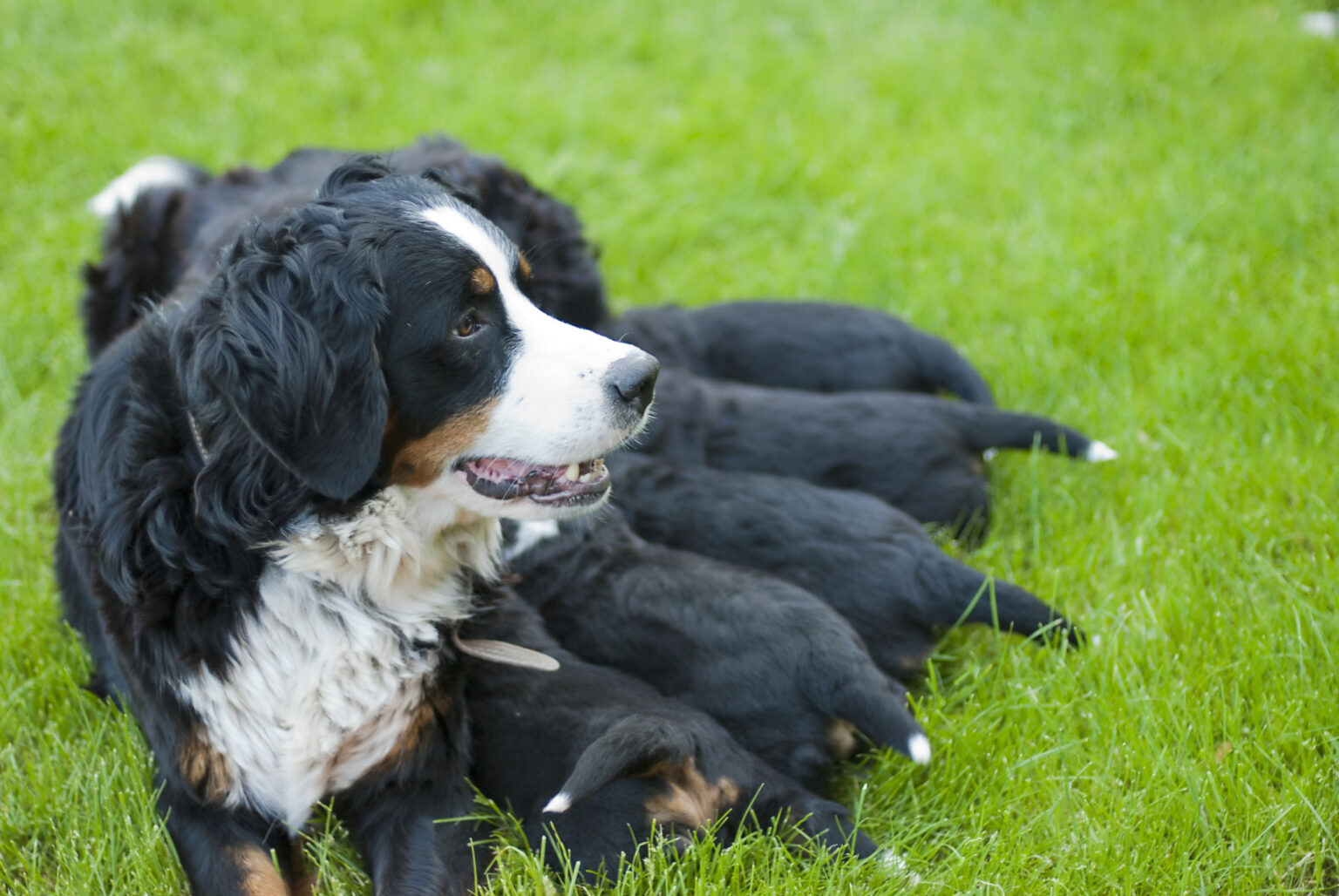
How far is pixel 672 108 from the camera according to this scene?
564 cm

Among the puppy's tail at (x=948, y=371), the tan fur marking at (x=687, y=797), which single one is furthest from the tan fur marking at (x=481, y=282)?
the puppy's tail at (x=948, y=371)

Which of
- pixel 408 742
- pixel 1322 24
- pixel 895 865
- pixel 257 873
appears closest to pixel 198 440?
pixel 408 742

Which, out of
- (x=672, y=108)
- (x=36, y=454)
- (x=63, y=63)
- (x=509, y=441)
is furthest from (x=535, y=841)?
(x=63, y=63)

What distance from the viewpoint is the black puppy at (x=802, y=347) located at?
3957 mm

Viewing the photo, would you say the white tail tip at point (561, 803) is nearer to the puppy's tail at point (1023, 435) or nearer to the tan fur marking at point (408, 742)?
the tan fur marking at point (408, 742)

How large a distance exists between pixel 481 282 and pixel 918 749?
143 cm

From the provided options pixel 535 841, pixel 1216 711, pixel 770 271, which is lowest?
pixel 535 841

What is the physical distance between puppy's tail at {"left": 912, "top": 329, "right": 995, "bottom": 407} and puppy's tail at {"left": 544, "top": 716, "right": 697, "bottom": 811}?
196 centimetres

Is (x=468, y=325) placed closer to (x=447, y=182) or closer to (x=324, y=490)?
(x=324, y=490)

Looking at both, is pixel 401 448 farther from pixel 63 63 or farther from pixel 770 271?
pixel 63 63

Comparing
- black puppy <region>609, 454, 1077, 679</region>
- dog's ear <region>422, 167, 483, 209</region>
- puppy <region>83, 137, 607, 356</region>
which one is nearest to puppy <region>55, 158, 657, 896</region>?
dog's ear <region>422, 167, 483, 209</region>

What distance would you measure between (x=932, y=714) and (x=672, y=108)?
151 inches

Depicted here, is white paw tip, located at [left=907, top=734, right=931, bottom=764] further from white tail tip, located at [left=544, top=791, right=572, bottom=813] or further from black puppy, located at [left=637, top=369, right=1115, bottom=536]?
black puppy, located at [left=637, top=369, right=1115, bottom=536]

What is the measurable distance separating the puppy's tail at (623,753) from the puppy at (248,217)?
1686 mm
